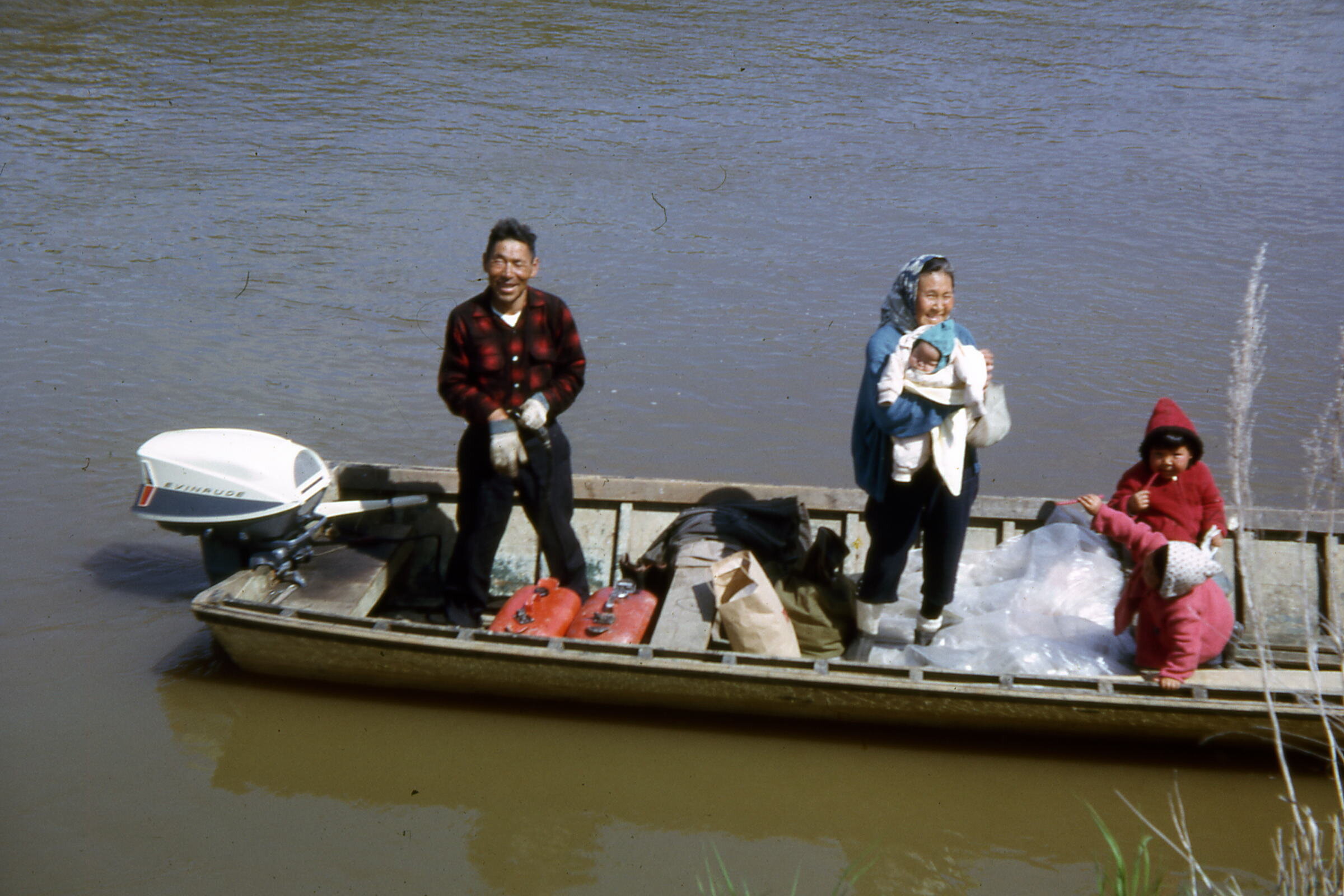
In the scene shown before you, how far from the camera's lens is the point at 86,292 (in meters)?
9.84

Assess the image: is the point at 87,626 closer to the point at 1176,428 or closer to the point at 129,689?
the point at 129,689

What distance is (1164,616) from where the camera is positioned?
170 inches

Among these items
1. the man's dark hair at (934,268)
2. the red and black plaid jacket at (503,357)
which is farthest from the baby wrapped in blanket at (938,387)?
the red and black plaid jacket at (503,357)

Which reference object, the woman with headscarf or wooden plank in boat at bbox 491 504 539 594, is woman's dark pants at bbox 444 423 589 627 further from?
the woman with headscarf

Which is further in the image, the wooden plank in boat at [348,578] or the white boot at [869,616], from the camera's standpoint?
the wooden plank in boat at [348,578]

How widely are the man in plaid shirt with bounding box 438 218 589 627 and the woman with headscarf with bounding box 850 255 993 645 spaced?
1.19m

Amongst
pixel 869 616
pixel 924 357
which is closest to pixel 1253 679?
pixel 869 616

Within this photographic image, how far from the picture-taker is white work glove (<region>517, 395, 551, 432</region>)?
4.51m

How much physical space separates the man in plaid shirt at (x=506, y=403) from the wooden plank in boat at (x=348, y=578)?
37cm

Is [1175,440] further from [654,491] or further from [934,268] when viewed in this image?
[654,491]

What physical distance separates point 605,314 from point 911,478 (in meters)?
5.58

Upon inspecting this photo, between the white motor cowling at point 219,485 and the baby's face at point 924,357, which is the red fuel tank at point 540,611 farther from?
the baby's face at point 924,357

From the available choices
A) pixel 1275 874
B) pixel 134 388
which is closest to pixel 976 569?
pixel 1275 874

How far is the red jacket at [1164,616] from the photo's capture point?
4258 millimetres
